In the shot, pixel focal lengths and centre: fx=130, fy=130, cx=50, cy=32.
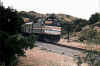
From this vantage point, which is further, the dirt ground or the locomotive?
the locomotive

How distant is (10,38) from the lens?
8258mm

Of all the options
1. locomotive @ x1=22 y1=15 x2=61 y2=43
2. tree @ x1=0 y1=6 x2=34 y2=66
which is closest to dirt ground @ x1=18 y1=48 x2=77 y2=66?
tree @ x1=0 y1=6 x2=34 y2=66

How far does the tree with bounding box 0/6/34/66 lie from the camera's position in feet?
27.3

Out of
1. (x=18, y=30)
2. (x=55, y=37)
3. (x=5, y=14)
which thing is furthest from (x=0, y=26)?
(x=55, y=37)

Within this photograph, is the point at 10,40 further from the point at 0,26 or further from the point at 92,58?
the point at 92,58

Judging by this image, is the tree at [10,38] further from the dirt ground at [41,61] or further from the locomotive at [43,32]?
the locomotive at [43,32]

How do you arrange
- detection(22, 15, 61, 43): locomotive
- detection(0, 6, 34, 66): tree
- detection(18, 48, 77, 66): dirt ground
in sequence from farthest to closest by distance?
1. detection(22, 15, 61, 43): locomotive
2. detection(18, 48, 77, 66): dirt ground
3. detection(0, 6, 34, 66): tree

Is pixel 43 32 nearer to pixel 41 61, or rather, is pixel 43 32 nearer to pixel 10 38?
pixel 41 61

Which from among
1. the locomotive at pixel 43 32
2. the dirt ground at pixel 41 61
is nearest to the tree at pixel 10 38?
the dirt ground at pixel 41 61

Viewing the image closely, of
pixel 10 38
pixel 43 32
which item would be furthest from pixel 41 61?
pixel 43 32

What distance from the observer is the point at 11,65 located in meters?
9.59

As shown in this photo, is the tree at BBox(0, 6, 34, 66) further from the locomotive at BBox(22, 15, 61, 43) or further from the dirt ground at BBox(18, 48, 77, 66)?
the locomotive at BBox(22, 15, 61, 43)

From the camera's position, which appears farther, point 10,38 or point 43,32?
point 43,32

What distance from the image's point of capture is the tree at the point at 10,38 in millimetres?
8336
